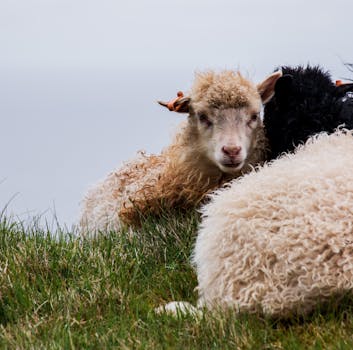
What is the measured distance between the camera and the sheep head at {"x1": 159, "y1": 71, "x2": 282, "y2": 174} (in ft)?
22.6

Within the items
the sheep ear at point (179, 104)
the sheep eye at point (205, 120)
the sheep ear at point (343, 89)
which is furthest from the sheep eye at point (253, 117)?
the sheep ear at point (343, 89)

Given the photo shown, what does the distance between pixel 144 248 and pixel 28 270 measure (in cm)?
111

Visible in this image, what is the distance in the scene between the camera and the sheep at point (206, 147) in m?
7.01

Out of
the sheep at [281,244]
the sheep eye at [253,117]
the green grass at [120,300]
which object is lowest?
the green grass at [120,300]

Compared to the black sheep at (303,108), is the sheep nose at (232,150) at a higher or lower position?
lower

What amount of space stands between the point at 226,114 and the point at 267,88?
1.77 ft

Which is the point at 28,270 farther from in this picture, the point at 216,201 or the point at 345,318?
the point at 345,318

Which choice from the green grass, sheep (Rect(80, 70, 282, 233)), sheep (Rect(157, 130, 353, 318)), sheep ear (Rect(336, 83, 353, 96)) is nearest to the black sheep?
sheep ear (Rect(336, 83, 353, 96))

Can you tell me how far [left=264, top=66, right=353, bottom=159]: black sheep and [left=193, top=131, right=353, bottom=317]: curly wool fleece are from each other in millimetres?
1333

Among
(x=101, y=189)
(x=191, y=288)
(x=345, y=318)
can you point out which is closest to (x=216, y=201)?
(x=191, y=288)

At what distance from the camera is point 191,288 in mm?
6191

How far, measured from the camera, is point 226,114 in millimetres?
7047

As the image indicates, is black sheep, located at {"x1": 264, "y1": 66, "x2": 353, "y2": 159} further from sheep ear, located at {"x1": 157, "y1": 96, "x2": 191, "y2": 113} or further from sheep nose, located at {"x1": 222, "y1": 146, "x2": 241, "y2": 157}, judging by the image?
sheep ear, located at {"x1": 157, "y1": 96, "x2": 191, "y2": 113}

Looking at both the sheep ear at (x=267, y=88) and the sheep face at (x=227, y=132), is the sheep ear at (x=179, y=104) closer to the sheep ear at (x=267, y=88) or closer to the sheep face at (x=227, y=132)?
the sheep face at (x=227, y=132)
